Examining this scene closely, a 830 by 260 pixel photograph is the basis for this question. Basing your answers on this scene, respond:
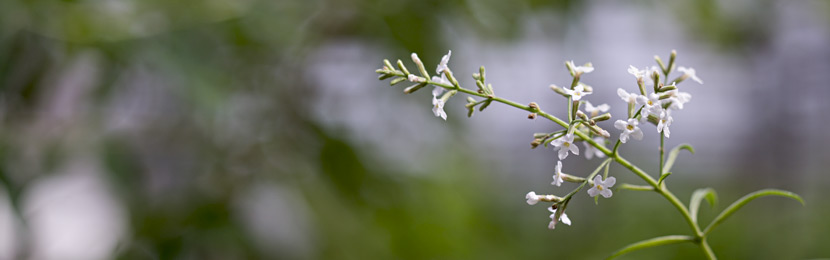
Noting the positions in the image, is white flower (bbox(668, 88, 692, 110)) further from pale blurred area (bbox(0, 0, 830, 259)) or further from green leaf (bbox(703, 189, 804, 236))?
pale blurred area (bbox(0, 0, 830, 259))

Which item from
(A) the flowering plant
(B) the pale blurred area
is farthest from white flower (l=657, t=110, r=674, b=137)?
(B) the pale blurred area

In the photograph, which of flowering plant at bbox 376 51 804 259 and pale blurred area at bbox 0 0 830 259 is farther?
pale blurred area at bbox 0 0 830 259

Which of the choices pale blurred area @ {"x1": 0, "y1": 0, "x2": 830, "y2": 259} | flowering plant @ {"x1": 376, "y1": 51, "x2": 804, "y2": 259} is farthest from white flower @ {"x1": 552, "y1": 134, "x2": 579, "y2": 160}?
pale blurred area @ {"x1": 0, "y1": 0, "x2": 830, "y2": 259}

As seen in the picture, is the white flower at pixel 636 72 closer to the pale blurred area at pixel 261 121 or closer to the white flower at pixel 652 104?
the white flower at pixel 652 104

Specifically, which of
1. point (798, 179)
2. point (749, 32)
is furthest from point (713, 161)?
point (749, 32)

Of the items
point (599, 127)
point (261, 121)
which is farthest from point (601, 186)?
point (261, 121)

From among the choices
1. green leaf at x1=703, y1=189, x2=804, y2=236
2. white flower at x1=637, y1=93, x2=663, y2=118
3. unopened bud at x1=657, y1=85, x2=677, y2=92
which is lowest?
green leaf at x1=703, y1=189, x2=804, y2=236

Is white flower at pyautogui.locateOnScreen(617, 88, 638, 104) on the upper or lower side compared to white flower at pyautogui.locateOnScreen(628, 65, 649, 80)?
lower

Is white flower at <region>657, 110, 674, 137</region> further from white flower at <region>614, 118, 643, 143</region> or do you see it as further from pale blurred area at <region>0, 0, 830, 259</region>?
pale blurred area at <region>0, 0, 830, 259</region>

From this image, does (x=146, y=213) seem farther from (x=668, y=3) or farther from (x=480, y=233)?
(x=668, y=3)
